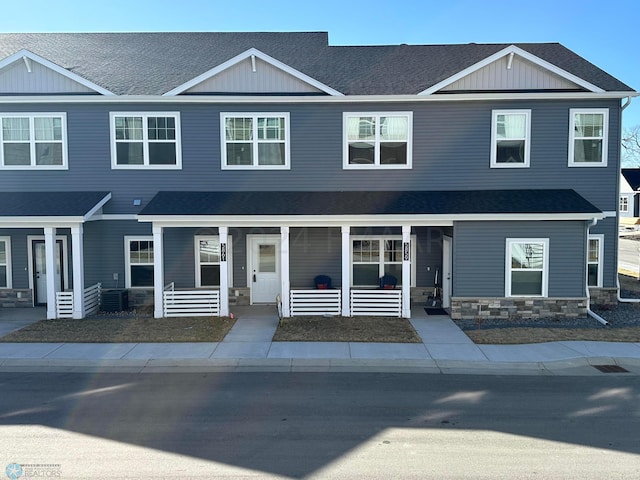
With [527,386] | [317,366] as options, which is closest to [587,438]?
[527,386]

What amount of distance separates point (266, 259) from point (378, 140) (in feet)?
17.5

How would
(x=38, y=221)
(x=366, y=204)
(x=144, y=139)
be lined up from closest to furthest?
(x=38, y=221) < (x=366, y=204) < (x=144, y=139)

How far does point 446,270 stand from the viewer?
1505 cm

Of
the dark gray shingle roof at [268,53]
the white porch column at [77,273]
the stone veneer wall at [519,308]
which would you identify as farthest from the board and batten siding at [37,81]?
the stone veneer wall at [519,308]

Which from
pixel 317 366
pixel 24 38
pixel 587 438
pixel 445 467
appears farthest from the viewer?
pixel 24 38

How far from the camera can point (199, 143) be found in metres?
15.0

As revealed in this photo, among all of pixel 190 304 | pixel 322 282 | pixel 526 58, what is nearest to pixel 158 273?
pixel 190 304

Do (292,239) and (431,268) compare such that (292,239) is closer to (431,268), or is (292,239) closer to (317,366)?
(431,268)

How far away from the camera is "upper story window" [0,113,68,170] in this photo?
1483 centimetres

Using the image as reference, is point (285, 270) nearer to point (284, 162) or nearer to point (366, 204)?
point (366, 204)

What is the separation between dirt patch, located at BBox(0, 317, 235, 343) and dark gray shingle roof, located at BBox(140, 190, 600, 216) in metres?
3.06

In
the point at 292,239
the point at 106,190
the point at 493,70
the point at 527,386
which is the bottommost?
the point at 527,386

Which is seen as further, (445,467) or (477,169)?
(477,169)

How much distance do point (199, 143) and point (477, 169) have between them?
885 cm
